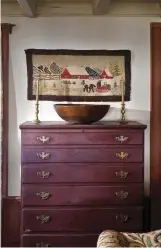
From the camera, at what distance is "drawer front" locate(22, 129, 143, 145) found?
317 cm

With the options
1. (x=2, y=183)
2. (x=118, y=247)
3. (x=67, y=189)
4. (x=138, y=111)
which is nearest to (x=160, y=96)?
(x=138, y=111)

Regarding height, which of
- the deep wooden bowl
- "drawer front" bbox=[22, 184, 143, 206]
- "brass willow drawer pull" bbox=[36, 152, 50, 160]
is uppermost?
the deep wooden bowl

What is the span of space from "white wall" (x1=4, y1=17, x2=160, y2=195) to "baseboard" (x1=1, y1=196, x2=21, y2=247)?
4.3 inches

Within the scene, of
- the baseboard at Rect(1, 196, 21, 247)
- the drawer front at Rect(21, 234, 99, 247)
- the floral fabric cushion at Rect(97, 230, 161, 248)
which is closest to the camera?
the floral fabric cushion at Rect(97, 230, 161, 248)

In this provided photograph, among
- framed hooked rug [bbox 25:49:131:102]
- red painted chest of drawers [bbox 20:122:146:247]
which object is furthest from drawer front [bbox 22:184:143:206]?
framed hooked rug [bbox 25:49:131:102]

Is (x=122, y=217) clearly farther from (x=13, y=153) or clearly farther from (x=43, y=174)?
(x=13, y=153)

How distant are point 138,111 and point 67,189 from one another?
1105 millimetres

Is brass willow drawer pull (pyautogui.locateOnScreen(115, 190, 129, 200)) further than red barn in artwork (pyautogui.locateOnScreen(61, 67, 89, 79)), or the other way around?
red barn in artwork (pyautogui.locateOnScreen(61, 67, 89, 79))

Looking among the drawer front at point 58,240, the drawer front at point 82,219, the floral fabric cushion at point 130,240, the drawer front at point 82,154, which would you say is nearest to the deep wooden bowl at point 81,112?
the drawer front at point 82,154

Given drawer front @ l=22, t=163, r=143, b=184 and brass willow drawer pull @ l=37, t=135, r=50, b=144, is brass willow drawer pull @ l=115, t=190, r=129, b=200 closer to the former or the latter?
drawer front @ l=22, t=163, r=143, b=184

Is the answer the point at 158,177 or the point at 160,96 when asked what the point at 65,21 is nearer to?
the point at 160,96

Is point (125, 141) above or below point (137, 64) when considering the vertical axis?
below

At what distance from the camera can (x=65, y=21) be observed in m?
3.67

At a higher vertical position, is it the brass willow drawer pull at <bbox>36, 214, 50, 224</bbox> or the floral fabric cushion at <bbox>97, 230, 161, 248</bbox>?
the floral fabric cushion at <bbox>97, 230, 161, 248</bbox>
